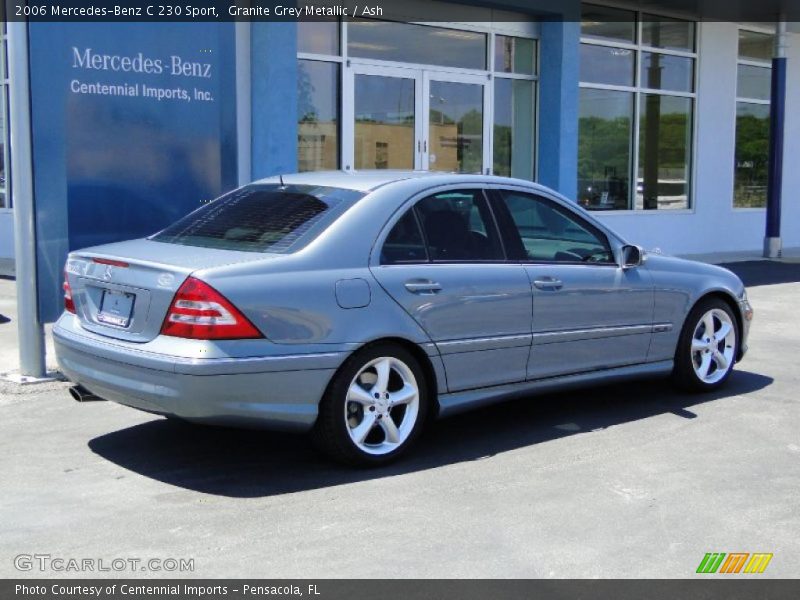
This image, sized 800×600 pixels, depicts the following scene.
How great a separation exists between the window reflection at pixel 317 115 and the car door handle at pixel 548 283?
684 centimetres

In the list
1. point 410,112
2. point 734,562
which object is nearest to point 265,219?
point 734,562

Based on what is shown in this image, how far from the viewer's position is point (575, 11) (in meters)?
15.0

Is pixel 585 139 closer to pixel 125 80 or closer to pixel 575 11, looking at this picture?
pixel 575 11

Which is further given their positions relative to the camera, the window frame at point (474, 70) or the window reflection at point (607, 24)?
the window reflection at point (607, 24)

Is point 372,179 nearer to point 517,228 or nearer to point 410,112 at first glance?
point 517,228

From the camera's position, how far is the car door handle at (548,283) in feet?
20.0

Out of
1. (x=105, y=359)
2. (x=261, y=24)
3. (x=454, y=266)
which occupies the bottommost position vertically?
(x=105, y=359)

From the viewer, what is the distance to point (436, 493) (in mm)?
5047

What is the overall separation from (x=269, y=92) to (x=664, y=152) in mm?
8249

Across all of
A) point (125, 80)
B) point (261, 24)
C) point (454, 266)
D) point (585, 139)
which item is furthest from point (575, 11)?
point (454, 266)

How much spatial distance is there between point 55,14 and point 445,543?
466cm

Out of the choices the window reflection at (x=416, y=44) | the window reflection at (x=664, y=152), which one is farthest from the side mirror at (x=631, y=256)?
the window reflection at (x=664, y=152)

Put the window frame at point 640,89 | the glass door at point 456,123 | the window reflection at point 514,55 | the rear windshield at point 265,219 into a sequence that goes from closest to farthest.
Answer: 1. the rear windshield at point 265,219
2. the glass door at point 456,123
3. the window reflection at point 514,55
4. the window frame at point 640,89

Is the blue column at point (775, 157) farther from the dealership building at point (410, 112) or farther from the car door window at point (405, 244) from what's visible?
the car door window at point (405, 244)
